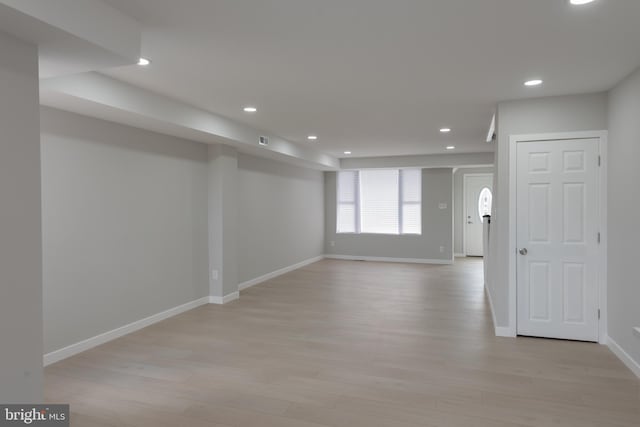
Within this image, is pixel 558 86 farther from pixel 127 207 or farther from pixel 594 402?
pixel 127 207

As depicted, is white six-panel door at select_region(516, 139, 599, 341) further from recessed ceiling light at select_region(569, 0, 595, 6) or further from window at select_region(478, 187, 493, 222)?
window at select_region(478, 187, 493, 222)

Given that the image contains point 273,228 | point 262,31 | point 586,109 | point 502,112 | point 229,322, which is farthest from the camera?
point 273,228

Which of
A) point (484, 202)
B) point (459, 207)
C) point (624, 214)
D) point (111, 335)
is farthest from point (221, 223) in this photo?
point (484, 202)

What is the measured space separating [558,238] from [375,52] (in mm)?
2759

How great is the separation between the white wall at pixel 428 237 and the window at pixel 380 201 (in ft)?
0.52

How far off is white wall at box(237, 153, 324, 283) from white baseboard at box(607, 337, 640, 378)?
194 inches

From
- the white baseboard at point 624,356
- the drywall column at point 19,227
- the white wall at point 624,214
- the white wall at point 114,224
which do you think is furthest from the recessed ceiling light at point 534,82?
the white wall at point 114,224

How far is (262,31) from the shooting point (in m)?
2.65

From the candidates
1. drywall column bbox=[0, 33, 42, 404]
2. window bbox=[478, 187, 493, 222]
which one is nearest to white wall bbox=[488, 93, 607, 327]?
drywall column bbox=[0, 33, 42, 404]

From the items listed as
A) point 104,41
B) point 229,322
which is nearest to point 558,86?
point 104,41

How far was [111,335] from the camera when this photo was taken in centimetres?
423

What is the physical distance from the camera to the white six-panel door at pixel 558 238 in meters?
4.10

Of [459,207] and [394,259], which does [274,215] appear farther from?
[459,207]

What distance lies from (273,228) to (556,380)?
5414 millimetres
